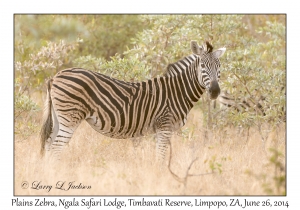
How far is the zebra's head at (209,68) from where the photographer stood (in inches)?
373

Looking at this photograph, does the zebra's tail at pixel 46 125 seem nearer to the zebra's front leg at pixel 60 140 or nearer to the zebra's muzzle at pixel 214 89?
the zebra's front leg at pixel 60 140

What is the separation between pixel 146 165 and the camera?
29.4 feet

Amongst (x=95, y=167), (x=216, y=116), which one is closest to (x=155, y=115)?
(x=95, y=167)

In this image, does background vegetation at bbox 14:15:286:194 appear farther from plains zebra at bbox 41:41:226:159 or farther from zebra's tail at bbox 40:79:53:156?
plains zebra at bbox 41:41:226:159

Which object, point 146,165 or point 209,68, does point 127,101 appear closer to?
point 146,165

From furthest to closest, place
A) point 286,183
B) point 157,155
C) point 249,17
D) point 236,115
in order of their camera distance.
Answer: point 249,17 < point 236,115 < point 157,155 < point 286,183

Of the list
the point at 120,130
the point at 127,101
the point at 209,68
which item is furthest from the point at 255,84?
the point at 120,130

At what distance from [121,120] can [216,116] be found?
4036 millimetres

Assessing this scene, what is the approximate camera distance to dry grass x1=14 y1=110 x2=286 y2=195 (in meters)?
7.81

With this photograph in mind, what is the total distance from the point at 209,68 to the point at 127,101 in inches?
64.9

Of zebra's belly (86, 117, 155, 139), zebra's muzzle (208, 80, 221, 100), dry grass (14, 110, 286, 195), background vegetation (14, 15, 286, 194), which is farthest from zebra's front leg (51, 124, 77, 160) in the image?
zebra's muzzle (208, 80, 221, 100)

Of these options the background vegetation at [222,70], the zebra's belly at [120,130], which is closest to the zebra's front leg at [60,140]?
the zebra's belly at [120,130]

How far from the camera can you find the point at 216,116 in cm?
1277
